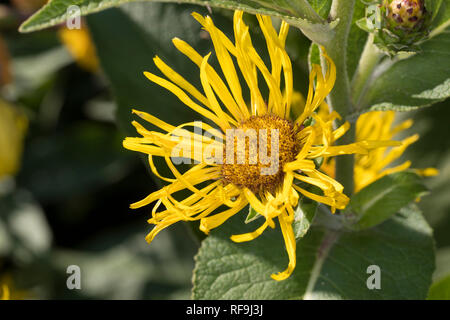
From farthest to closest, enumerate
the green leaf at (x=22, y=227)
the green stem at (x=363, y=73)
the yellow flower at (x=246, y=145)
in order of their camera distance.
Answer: the green leaf at (x=22, y=227)
the green stem at (x=363, y=73)
the yellow flower at (x=246, y=145)

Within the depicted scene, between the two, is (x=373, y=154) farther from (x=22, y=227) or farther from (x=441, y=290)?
(x=22, y=227)

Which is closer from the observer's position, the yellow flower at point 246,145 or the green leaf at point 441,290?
the yellow flower at point 246,145

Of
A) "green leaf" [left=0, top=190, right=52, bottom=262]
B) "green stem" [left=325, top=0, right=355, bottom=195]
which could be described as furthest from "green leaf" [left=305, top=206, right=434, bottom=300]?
"green leaf" [left=0, top=190, right=52, bottom=262]

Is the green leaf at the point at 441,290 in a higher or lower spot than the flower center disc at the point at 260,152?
lower

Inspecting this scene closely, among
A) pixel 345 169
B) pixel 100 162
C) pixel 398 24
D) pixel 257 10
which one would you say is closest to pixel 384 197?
pixel 345 169

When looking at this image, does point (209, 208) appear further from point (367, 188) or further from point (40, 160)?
point (40, 160)

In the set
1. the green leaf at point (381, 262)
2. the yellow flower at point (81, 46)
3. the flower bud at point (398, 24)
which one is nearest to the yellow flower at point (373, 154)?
the green leaf at point (381, 262)

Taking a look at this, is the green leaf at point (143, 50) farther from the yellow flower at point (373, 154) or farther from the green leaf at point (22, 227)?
the green leaf at point (22, 227)
